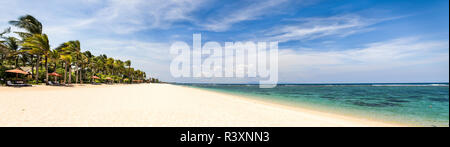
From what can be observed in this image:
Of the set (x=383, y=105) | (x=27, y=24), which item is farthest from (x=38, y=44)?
(x=383, y=105)

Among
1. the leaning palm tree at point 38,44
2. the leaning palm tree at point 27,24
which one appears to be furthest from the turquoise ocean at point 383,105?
the leaning palm tree at point 27,24

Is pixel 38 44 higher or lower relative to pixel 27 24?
lower

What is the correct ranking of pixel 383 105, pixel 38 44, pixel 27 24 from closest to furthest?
1. pixel 383 105
2. pixel 38 44
3. pixel 27 24

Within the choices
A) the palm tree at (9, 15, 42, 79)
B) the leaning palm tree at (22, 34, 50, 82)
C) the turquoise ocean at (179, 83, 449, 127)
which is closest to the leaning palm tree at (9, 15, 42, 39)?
the palm tree at (9, 15, 42, 79)

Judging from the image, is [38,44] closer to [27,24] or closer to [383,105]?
[27,24]

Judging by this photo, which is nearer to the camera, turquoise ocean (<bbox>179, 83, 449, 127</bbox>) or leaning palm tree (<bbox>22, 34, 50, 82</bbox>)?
turquoise ocean (<bbox>179, 83, 449, 127</bbox>)

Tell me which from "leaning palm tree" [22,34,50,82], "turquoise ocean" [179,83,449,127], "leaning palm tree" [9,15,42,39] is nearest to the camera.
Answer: "turquoise ocean" [179,83,449,127]

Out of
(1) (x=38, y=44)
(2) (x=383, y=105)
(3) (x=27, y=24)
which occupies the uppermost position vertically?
(3) (x=27, y=24)

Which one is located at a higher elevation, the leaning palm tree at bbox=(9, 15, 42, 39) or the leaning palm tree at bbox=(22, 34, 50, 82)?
the leaning palm tree at bbox=(9, 15, 42, 39)

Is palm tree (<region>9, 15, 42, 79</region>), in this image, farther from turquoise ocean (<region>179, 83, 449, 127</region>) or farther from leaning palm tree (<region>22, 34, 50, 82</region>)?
turquoise ocean (<region>179, 83, 449, 127</region>)

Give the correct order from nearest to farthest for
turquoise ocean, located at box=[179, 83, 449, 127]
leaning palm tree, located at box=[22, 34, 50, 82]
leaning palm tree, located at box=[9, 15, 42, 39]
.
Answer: turquoise ocean, located at box=[179, 83, 449, 127] < leaning palm tree, located at box=[22, 34, 50, 82] < leaning palm tree, located at box=[9, 15, 42, 39]

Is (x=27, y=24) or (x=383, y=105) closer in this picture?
(x=383, y=105)
